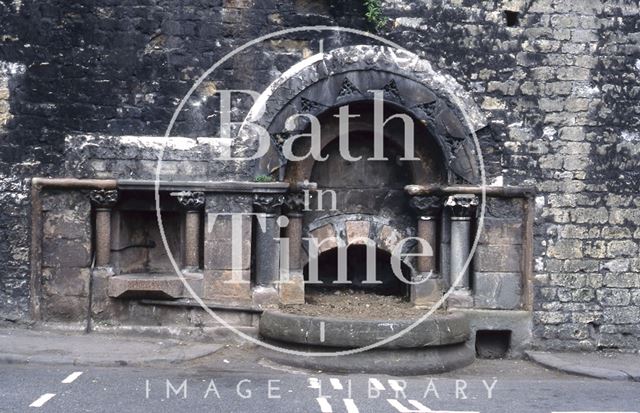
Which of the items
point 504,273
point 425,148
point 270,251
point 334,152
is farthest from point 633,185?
point 270,251

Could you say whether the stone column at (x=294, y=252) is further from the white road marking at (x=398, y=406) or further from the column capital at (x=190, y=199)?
the white road marking at (x=398, y=406)

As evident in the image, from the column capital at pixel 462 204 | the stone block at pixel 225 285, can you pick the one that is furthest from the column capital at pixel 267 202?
the column capital at pixel 462 204

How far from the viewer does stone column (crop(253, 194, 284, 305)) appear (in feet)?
28.5

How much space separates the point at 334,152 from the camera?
948cm

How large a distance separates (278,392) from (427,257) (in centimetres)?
304

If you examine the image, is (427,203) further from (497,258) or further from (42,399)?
(42,399)

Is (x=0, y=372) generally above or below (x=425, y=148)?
below

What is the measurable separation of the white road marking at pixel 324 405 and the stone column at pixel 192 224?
8.94 feet

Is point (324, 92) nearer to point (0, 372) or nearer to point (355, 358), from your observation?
point (355, 358)

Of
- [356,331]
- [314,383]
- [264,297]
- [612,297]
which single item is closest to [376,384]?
[314,383]

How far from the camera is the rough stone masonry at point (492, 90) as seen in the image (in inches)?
342

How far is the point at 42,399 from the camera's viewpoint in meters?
6.21

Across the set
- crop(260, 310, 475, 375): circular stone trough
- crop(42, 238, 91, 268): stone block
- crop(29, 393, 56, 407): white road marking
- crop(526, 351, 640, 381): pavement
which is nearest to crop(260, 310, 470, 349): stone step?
crop(260, 310, 475, 375): circular stone trough

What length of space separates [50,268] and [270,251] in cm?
236
